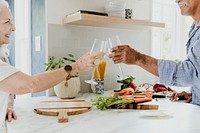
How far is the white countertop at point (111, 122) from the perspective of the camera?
1094 millimetres

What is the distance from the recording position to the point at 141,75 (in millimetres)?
2723

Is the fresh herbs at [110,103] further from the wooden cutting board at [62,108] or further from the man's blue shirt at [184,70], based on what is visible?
the man's blue shirt at [184,70]

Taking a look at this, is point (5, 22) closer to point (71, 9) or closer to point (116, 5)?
point (71, 9)

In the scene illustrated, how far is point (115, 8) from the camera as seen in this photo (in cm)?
222

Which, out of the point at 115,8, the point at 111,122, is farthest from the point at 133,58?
the point at 115,8

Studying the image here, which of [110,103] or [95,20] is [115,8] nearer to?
[95,20]

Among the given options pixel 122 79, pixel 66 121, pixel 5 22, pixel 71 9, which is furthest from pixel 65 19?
pixel 66 121

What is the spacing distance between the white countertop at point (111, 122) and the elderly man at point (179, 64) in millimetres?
164

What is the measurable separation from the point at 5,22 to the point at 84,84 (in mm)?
1134

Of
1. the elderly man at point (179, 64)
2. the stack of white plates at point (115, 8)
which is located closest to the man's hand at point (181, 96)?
the elderly man at point (179, 64)

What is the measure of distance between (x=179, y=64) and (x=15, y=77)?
2.93ft

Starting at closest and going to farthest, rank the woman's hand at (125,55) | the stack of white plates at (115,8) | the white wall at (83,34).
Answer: the woman's hand at (125,55) < the white wall at (83,34) < the stack of white plates at (115,8)

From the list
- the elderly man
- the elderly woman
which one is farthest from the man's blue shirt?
the elderly woman

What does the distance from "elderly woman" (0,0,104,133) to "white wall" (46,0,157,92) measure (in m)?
0.79
